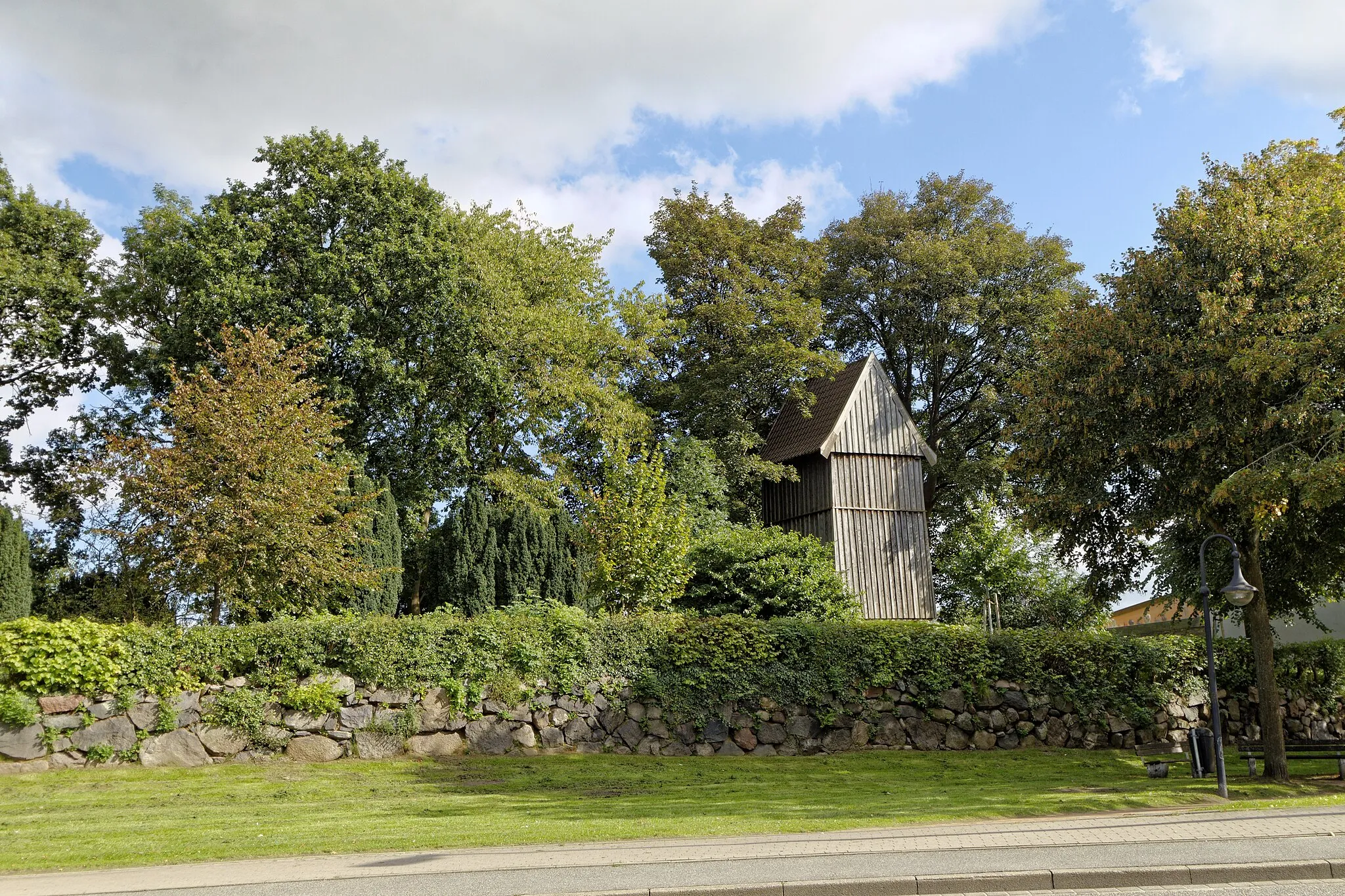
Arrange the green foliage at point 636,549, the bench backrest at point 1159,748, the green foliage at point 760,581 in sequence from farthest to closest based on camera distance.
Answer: the green foliage at point 760,581, the bench backrest at point 1159,748, the green foliage at point 636,549

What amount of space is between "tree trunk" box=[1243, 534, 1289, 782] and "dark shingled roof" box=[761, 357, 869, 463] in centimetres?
1484

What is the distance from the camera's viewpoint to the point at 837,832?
12.2 metres

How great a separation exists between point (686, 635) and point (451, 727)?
4.93 meters

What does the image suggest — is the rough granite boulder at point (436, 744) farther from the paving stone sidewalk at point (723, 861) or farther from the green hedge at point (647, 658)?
the paving stone sidewalk at point (723, 861)

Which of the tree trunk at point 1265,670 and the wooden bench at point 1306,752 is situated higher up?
the tree trunk at point 1265,670

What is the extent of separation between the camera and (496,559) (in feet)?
88.3

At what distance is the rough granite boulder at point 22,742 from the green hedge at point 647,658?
61cm

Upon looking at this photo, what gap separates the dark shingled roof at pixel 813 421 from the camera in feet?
111

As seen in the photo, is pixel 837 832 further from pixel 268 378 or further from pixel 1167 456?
pixel 268 378

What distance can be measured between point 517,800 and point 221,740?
18.2ft

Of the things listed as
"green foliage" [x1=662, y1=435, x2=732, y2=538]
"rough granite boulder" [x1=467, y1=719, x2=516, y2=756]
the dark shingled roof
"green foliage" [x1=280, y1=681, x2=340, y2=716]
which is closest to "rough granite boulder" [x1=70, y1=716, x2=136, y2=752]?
"green foliage" [x1=280, y1=681, x2=340, y2=716]

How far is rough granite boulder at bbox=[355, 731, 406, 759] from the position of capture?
17859mm

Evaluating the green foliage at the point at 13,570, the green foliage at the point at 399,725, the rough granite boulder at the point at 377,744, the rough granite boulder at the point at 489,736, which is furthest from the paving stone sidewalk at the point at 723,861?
the green foliage at the point at 13,570

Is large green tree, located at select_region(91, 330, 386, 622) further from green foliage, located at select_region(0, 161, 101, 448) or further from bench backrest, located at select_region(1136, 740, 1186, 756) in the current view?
bench backrest, located at select_region(1136, 740, 1186, 756)
